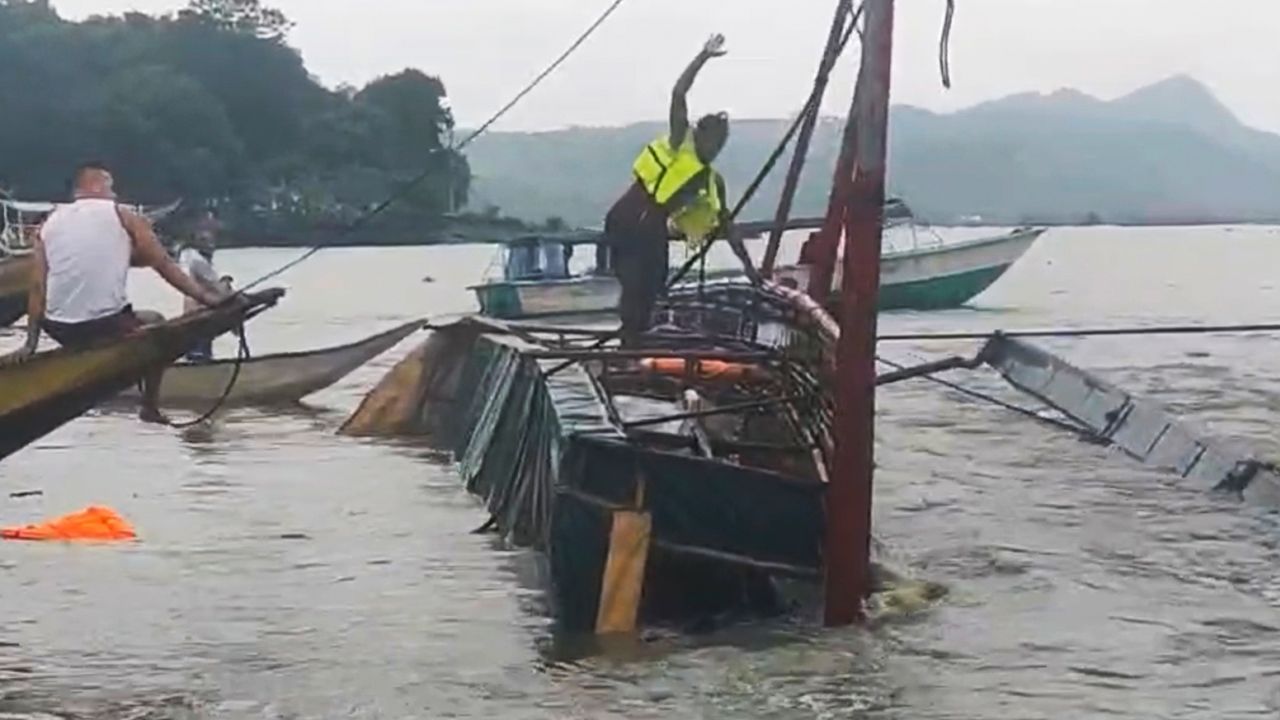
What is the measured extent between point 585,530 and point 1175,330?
6.82 m

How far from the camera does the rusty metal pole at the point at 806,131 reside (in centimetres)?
1634

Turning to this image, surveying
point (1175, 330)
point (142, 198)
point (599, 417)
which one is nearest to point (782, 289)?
point (1175, 330)

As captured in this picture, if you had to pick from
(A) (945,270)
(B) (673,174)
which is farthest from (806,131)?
(A) (945,270)

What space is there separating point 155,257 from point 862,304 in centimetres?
377

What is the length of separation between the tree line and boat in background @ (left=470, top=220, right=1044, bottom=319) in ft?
194

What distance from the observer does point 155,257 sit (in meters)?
12.1

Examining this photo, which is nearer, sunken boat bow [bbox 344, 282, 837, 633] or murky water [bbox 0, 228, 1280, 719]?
murky water [bbox 0, 228, 1280, 719]

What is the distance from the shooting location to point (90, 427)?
78.7 ft

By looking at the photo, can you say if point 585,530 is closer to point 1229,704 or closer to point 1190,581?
point 1229,704

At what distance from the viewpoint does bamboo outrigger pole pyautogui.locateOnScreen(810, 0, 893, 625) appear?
11445mm

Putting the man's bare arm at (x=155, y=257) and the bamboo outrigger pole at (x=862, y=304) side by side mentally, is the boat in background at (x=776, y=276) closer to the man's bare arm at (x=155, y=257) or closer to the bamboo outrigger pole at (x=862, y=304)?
the bamboo outrigger pole at (x=862, y=304)

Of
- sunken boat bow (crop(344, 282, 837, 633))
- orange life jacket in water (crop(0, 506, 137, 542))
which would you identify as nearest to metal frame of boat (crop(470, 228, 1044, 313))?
orange life jacket in water (crop(0, 506, 137, 542))

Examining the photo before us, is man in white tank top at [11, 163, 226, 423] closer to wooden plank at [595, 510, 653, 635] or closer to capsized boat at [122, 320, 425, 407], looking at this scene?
wooden plank at [595, 510, 653, 635]

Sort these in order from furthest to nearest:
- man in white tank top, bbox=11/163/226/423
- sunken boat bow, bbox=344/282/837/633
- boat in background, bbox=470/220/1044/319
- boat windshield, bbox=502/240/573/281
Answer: boat windshield, bbox=502/240/573/281 < boat in background, bbox=470/220/1044/319 < man in white tank top, bbox=11/163/226/423 < sunken boat bow, bbox=344/282/837/633
